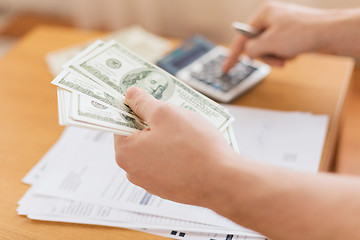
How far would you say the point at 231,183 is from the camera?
48 centimetres

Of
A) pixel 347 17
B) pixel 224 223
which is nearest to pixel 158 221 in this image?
pixel 224 223

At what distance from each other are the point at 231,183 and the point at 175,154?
72 mm

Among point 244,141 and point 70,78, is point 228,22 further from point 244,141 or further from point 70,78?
point 70,78

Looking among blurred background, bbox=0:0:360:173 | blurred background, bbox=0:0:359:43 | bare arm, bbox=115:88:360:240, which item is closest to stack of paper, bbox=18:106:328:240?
bare arm, bbox=115:88:360:240

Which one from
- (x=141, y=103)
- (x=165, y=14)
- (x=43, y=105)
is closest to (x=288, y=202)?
(x=141, y=103)

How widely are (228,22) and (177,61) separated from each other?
0.52m

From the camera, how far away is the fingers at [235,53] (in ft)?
3.01

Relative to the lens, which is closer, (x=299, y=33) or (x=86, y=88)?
(x=86, y=88)

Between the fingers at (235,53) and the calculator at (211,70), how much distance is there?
0.01 m

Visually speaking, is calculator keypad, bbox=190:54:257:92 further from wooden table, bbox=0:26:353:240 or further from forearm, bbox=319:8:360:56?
forearm, bbox=319:8:360:56

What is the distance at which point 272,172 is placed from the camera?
0.48 meters

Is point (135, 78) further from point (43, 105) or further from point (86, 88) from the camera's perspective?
point (43, 105)

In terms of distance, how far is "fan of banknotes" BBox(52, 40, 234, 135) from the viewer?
1.78 ft

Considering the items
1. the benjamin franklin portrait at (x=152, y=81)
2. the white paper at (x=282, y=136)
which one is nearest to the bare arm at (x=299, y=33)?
the white paper at (x=282, y=136)
